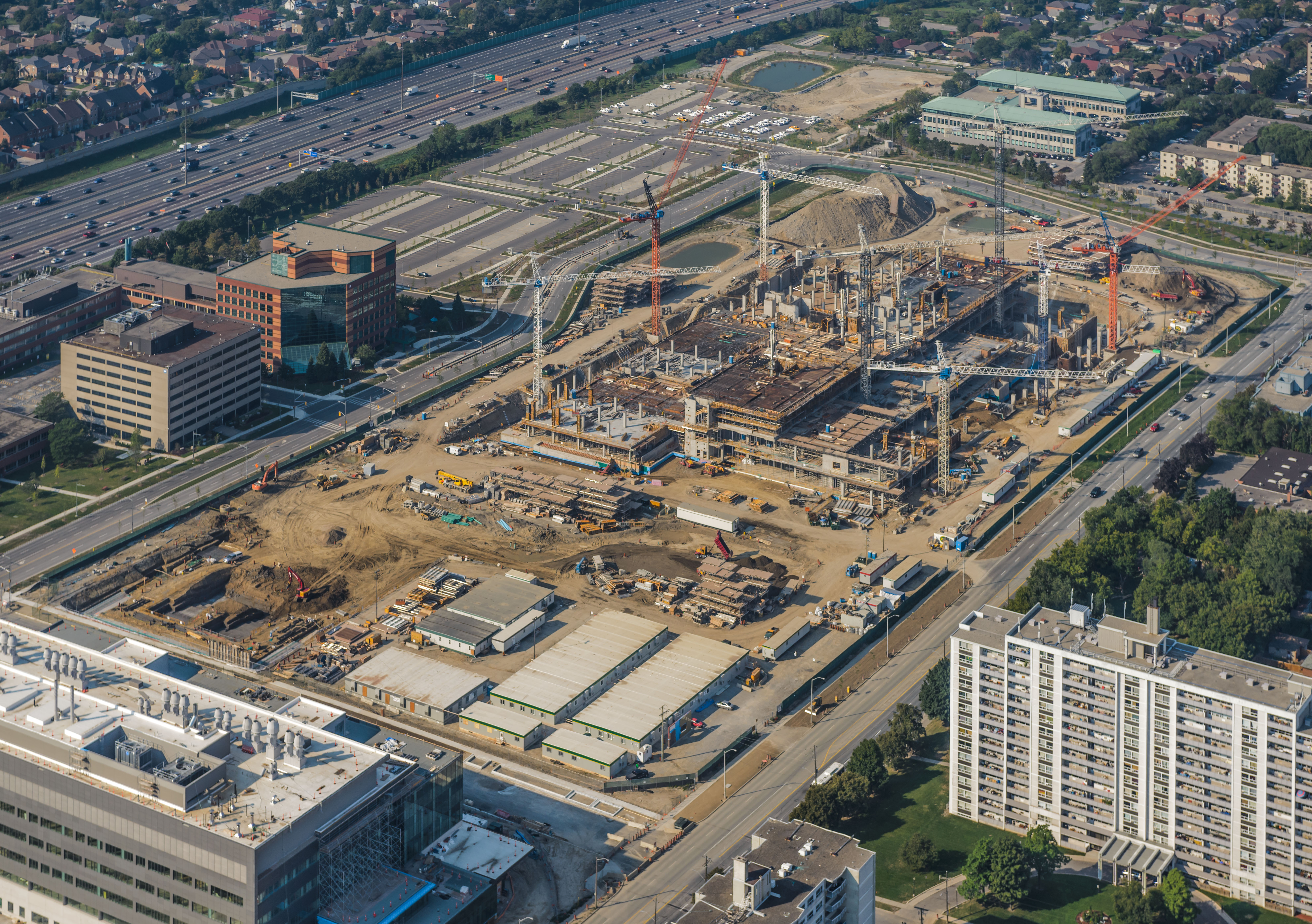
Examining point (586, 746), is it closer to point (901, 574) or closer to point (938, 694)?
point (938, 694)

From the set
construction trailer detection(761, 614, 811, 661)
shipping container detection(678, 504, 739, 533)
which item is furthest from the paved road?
shipping container detection(678, 504, 739, 533)

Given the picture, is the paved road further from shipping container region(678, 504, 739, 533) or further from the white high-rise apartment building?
shipping container region(678, 504, 739, 533)

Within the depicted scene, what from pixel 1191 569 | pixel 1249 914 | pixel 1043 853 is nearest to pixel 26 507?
pixel 1043 853

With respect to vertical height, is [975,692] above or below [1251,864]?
above

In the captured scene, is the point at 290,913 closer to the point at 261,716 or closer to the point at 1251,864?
the point at 261,716

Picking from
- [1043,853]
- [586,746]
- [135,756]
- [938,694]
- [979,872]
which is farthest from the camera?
[938,694]

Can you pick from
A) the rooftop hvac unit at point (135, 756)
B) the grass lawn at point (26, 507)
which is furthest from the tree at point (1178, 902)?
the grass lawn at point (26, 507)

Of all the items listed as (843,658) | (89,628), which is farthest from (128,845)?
(843,658)
